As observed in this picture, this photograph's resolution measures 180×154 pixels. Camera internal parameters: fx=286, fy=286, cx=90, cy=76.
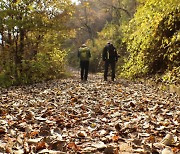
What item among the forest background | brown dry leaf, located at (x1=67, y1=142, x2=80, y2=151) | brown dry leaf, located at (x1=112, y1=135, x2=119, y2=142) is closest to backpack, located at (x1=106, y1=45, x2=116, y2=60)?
the forest background

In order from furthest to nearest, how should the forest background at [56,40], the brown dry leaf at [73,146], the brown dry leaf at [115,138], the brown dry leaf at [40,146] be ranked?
1. the forest background at [56,40]
2. the brown dry leaf at [115,138]
3. the brown dry leaf at [73,146]
4. the brown dry leaf at [40,146]

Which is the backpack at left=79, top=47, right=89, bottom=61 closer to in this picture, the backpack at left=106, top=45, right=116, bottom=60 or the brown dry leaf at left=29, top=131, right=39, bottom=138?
the backpack at left=106, top=45, right=116, bottom=60

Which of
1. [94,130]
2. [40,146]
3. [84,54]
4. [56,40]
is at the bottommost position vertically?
[94,130]

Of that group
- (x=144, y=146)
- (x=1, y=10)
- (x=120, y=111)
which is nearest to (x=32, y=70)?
(x=1, y=10)

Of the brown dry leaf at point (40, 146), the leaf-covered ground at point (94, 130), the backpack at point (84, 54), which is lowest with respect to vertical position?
the leaf-covered ground at point (94, 130)

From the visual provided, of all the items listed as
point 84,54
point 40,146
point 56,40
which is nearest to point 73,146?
point 40,146

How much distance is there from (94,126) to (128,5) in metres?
29.9

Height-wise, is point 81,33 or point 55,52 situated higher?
point 81,33

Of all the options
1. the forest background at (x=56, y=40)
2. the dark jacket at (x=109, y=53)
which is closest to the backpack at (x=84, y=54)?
the dark jacket at (x=109, y=53)

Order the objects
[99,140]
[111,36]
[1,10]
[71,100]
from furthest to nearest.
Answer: [111,36]
[1,10]
[71,100]
[99,140]

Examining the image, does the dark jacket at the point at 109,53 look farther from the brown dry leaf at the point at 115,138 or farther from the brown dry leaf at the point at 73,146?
the brown dry leaf at the point at 73,146

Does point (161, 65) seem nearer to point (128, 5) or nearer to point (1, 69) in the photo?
point (1, 69)

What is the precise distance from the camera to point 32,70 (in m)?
15.5

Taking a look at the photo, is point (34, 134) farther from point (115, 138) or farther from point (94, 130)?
point (115, 138)
